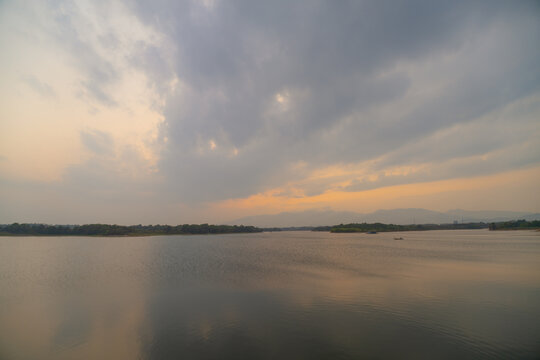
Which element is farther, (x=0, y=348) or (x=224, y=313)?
(x=224, y=313)

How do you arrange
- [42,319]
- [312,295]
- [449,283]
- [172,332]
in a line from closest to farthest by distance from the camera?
[172,332]
[42,319]
[312,295]
[449,283]

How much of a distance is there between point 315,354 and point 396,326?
6420 millimetres

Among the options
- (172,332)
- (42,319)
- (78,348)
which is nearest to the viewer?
(78,348)

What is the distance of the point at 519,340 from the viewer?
1282 cm

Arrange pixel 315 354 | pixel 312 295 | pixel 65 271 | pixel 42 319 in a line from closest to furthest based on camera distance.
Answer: pixel 315 354
pixel 42 319
pixel 312 295
pixel 65 271

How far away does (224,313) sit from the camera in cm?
1720

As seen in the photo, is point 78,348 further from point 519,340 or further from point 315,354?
point 519,340

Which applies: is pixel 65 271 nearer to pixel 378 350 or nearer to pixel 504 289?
pixel 378 350

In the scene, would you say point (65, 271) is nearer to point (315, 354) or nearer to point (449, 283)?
point (315, 354)

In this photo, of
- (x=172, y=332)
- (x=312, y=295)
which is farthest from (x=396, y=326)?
(x=172, y=332)

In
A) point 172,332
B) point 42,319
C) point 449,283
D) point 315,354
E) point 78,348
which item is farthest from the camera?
point 449,283

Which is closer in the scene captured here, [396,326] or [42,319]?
[396,326]

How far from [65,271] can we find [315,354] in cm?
3849

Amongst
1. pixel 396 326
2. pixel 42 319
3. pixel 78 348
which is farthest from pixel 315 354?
pixel 42 319
